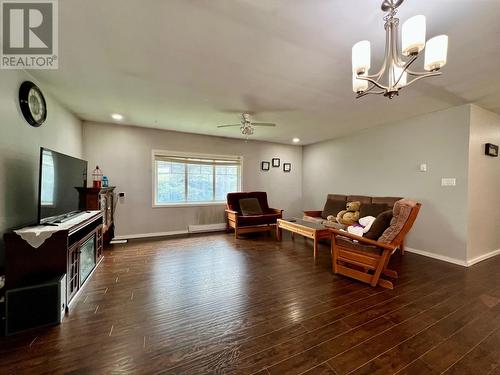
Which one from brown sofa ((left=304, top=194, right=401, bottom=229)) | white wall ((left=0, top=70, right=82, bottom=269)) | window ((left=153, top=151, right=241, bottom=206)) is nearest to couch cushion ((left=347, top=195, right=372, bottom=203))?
brown sofa ((left=304, top=194, right=401, bottom=229))

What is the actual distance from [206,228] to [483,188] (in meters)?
5.19

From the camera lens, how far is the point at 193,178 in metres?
5.16

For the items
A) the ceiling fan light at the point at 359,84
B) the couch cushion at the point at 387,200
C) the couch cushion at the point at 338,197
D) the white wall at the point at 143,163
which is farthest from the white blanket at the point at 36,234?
the couch cushion at the point at 338,197

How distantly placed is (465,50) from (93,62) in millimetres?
3475

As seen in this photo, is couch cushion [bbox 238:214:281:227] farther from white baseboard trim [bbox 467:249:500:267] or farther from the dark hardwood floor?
Answer: white baseboard trim [bbox 467:249:500:267]

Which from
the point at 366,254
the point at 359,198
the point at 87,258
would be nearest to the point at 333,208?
the point at 359,198

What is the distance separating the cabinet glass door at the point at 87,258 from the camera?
2.39 meters

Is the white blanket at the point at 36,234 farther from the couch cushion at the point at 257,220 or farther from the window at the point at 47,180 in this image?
the couch cushion at the point at 257,220

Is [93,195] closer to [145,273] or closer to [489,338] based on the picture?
[145,273]

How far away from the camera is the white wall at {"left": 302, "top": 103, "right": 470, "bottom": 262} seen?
3.17m

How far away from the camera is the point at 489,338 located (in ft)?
5.33

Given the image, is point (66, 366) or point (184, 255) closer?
point (66, 366)

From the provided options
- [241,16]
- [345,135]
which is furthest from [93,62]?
[345,135]

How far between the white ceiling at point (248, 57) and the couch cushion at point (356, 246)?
191 cm
